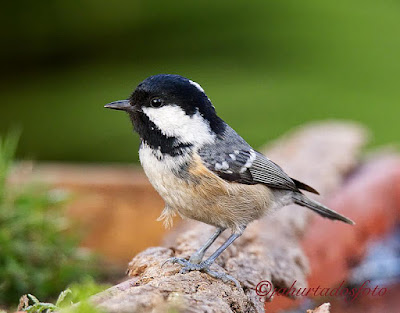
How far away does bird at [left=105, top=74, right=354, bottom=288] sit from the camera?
4.24ft

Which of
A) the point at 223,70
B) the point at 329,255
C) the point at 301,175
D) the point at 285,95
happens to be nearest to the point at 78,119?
the point at 223,70

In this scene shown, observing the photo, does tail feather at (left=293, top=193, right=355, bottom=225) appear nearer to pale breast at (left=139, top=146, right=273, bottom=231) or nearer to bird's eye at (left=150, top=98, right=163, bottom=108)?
pale breast at (left=139, top=146, right=273, bottom=231)

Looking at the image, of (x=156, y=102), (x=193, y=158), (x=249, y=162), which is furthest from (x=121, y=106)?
(x=249, y=162)

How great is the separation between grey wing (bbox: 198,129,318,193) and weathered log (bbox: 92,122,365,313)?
17cm

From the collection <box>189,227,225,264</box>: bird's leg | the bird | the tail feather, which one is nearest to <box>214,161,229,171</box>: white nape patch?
the bird

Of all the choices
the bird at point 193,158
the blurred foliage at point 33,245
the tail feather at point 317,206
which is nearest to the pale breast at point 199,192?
the bird at point 193,158

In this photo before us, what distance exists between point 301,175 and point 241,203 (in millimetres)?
707

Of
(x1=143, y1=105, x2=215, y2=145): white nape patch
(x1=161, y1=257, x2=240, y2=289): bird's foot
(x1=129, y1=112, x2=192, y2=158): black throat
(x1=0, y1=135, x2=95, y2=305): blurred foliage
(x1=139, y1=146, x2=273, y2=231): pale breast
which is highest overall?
(x1=143, y1=105, x2=215, y2=145): white nape patch

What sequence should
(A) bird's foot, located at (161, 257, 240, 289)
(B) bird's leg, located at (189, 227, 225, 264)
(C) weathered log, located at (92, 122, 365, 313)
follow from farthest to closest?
(B) bird's leg, located at (189, 227, 225, 264) < (A) bird's foot, located at (161, 257, 240, 289) < (C) weathered log, located at (92, 122, 365, 313)

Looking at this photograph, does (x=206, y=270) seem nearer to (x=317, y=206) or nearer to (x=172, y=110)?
(x=172, y=110)

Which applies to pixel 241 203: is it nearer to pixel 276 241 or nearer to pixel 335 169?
pixel 276 241

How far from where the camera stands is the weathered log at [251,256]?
0.93 m

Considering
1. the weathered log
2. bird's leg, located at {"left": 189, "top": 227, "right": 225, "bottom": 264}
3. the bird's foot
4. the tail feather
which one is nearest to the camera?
the weathered log

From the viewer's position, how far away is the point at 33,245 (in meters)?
1.70
